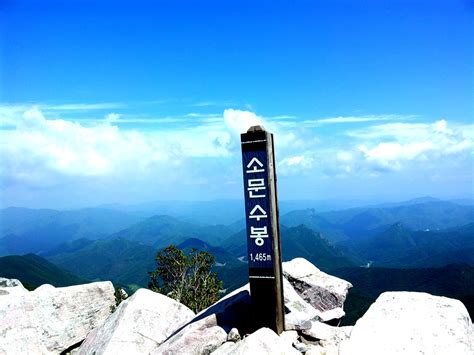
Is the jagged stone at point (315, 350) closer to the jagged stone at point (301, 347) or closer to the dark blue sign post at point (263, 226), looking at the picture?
the jagged stone at point (301, 347)

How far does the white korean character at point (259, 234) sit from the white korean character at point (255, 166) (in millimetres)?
1820

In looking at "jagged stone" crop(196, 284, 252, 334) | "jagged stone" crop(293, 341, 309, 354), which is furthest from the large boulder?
"jagged stone" crop(293, 341, 309, 354)

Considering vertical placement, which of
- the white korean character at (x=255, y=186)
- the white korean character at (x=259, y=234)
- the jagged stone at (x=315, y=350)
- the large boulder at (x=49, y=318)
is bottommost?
the large boulder at (x=49, y=318)

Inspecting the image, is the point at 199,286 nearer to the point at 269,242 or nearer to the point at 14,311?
the point at 14,311

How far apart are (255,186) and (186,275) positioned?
1034 inches

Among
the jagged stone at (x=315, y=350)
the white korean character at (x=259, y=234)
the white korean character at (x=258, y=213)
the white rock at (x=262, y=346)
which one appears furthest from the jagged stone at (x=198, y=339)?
the white korean character at (x=258, y=213)

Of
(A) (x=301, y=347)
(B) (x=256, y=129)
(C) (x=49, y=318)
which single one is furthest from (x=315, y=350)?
(C) (x=49, y=318)

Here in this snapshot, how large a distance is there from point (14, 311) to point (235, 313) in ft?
33.9

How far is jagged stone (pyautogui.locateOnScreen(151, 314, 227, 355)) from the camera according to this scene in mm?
12203

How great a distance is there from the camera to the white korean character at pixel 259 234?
12539mm

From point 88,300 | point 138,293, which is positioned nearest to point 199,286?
point 88,300

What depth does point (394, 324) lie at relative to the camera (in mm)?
10391

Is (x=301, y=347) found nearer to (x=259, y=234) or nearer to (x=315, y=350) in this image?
(x=315, y=350)

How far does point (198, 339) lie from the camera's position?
1249 centimetres
